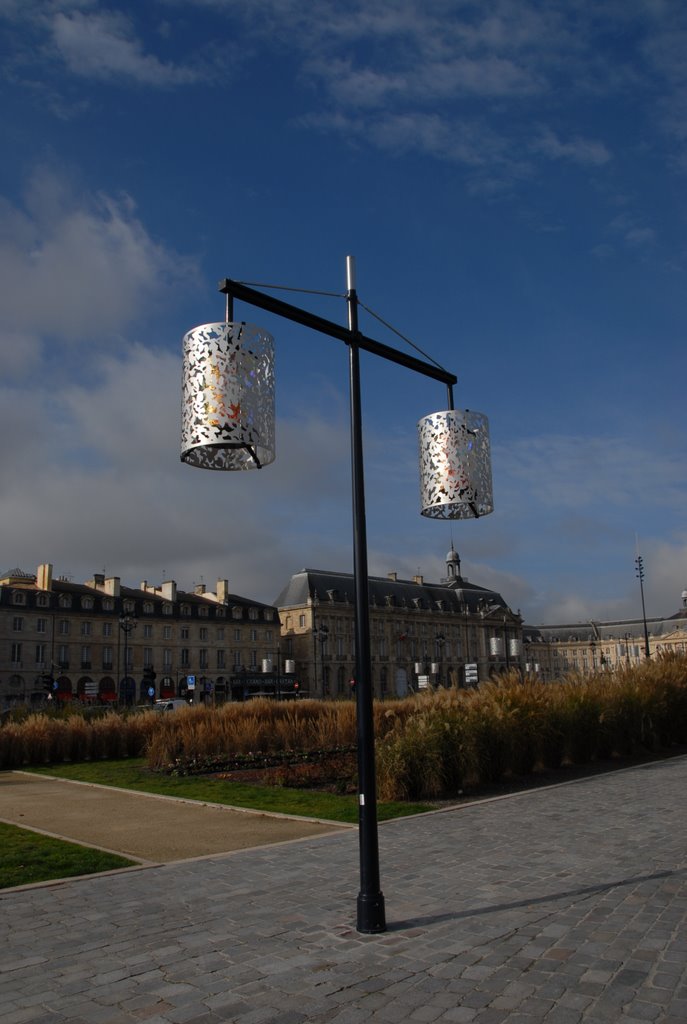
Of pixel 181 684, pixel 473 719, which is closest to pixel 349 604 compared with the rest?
pixel 181 684

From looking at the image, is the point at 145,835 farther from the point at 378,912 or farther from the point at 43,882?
the point at 378,912

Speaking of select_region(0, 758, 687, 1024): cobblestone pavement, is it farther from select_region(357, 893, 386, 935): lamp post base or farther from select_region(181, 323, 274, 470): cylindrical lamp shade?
select_region(181, 323, 274, 470): cylindrical lamp shade

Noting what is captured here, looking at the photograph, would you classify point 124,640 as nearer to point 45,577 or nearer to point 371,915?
point 45,577

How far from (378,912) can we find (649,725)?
1319 centimetres

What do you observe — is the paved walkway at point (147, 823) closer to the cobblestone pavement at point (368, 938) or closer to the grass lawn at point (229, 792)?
the grass lawn at point (229, 792)

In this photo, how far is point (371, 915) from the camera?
5.29 meters

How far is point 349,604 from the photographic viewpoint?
8869 centimetres

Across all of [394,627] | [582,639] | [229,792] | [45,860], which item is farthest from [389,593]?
[45,860]

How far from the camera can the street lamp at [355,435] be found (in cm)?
474

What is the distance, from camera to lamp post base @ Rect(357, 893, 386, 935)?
5277mm

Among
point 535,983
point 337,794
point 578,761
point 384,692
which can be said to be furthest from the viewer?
point 384,692

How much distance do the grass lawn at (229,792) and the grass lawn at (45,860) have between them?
9.88 ft

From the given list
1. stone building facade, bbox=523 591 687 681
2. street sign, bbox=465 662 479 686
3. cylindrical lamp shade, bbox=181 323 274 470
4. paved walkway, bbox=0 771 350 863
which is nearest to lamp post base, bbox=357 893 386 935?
cylindrical lamp shade, bbox=181 323 274 470

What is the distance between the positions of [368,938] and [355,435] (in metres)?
3.38
